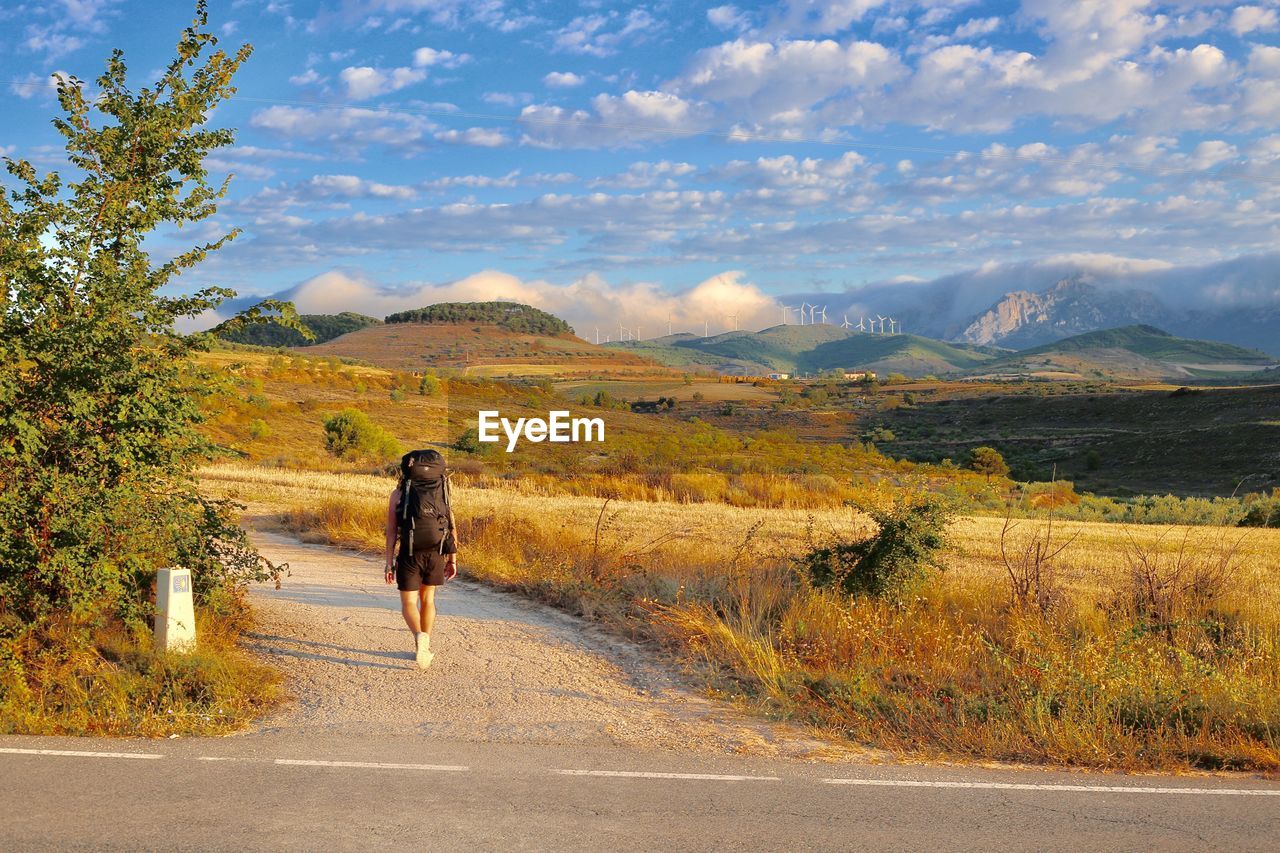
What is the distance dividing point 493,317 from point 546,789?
127 meters

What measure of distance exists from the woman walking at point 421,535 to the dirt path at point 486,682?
0.48 meters

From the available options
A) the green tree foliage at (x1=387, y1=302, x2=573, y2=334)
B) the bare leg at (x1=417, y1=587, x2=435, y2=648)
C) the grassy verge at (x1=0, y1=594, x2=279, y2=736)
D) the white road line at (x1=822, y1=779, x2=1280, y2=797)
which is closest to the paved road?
the white road line at (x1=822, y1=779, x2=1280, y2=797)

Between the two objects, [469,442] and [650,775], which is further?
[469,442]

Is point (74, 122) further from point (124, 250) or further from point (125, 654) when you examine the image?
point (125, 654)

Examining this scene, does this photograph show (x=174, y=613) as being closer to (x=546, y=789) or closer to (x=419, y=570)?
(x=419, y=570)

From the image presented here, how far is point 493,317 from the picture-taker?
130m

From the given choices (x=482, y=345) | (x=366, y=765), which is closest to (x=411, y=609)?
(x=366, y=765)

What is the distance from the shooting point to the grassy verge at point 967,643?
697 cm

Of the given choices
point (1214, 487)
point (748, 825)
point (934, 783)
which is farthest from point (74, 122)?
point (1214, 487)

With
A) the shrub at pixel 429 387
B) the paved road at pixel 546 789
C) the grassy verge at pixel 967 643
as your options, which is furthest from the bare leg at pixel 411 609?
the shrub at pixel 429 387

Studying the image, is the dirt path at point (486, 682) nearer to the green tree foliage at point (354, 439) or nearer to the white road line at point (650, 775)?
the white road line at point (650, 775)

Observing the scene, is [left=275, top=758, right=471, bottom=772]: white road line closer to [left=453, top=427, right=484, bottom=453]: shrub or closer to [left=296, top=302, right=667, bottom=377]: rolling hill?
[left=453, top=427, right=484, bottom=453]: shrub

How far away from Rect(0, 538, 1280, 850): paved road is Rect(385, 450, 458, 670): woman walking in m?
0.66

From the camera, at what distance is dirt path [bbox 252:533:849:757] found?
709 cm
